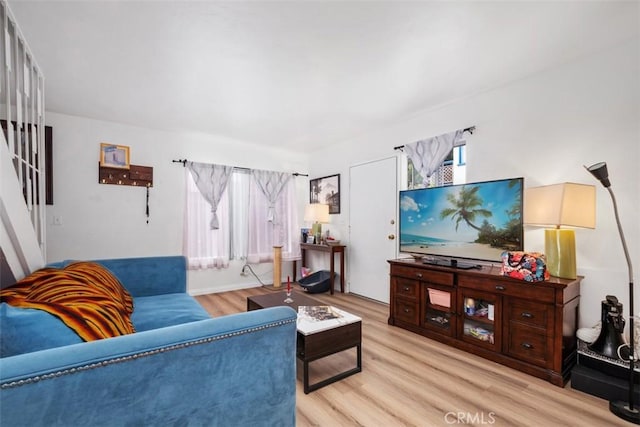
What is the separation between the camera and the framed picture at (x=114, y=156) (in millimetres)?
3701

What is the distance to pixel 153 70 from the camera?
97.5 inches

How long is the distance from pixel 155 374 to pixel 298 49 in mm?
2175

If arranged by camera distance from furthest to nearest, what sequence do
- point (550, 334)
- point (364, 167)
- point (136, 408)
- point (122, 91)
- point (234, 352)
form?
point (364, 167), point (122, 91), point (550, 334), point (234, 352), point (136, 408)

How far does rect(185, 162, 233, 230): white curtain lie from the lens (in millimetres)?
4273

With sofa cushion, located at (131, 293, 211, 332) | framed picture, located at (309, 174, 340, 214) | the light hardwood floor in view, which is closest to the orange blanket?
sofa cushion, located at (131, 293, 211, 332)

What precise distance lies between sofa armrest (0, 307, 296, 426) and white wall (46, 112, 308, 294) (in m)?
3.55

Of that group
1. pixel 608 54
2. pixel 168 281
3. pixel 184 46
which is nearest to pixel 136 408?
pixel 168 281

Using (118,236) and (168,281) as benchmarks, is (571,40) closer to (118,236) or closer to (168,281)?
(168,281)

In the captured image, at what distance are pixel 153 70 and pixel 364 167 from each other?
2.76 metres

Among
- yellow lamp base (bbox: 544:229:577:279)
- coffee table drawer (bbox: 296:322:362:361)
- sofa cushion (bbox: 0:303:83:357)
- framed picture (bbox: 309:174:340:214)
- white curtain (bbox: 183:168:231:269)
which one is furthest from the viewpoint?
framed picture (bbox: 309:174:340:214)

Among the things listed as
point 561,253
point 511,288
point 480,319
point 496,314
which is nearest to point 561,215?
point 561,253

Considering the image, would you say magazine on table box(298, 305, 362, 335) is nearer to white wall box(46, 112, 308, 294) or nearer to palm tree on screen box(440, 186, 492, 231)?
palm tree on screen box(440, 186, 492, 231)

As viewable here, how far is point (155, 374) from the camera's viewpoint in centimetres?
88

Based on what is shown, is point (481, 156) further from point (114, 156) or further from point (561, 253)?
point (114, 156)
